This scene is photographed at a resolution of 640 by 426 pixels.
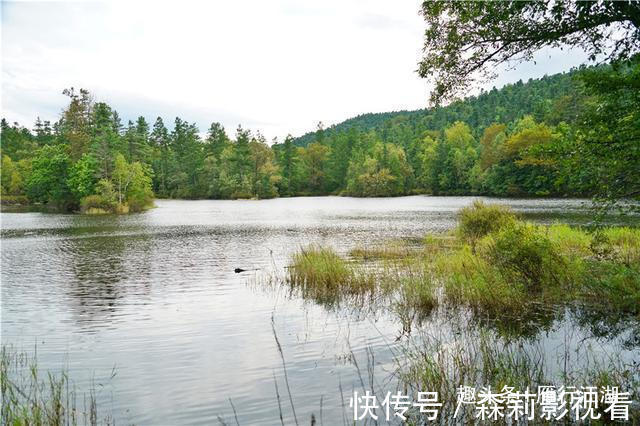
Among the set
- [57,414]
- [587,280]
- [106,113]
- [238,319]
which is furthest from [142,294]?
[106,113]

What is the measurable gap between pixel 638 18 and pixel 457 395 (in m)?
6.73

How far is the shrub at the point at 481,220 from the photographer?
21578 mm

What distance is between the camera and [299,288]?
16.0m

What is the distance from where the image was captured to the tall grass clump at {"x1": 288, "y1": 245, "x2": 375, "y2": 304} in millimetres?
14797

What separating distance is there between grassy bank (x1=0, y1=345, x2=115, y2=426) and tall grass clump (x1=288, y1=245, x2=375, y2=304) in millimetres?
7625

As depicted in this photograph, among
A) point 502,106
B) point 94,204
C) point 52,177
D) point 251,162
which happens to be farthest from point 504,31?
point 502,106

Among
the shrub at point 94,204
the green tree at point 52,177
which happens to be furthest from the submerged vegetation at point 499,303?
the green tree at point 52,177

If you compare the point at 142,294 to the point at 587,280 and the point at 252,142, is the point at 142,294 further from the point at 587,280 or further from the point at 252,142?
the point at 252,142

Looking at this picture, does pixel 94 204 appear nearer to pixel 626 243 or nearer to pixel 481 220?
pixel 481 220

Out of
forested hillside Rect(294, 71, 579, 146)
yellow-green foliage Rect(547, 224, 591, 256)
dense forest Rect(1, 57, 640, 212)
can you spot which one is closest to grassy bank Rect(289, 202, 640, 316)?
yellow-green foliage Rect(547, 224, 591, 256)

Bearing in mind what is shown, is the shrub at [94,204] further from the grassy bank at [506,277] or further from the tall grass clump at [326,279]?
the tall grass clump at [326,279]

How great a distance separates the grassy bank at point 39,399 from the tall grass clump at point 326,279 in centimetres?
763

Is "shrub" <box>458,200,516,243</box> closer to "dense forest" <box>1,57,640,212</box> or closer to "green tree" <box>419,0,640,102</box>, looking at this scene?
"green tree" <box>419,0,640,102</box>

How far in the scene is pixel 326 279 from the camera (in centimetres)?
1556
